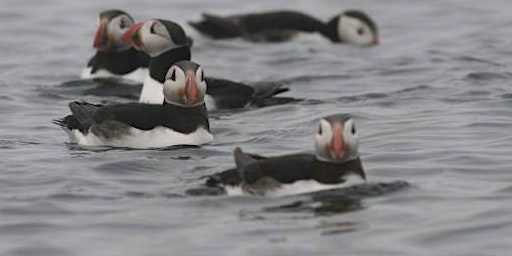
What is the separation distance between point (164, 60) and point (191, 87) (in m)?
2.62

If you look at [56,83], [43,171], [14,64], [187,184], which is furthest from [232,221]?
[14,64]

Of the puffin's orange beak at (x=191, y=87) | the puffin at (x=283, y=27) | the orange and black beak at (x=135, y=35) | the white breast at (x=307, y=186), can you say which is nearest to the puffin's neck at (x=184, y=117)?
the puffin's orange beak at (x=191, y=87)

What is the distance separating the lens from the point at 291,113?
16.7 metres

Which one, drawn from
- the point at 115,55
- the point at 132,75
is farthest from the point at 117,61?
the point at 132,75

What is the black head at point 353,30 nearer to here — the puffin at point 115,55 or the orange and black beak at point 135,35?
the puffin at point 115,55

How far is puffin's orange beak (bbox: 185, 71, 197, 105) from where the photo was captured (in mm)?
14070

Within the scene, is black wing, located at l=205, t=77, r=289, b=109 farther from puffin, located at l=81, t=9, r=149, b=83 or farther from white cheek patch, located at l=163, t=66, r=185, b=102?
white cheek patch, located at l=163, t=66, r=185, b=102

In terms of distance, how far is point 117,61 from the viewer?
18.8 metres

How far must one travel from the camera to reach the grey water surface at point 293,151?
35.4 feet

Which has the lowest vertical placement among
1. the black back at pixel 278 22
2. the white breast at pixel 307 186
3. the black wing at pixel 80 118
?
the black back at pixel 278 22

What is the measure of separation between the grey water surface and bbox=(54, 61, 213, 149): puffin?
13 centimetres

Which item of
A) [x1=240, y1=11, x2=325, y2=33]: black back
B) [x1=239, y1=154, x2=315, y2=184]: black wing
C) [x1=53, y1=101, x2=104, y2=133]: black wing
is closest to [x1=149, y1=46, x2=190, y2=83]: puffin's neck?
[x1=53, y1=101, x2=104, y2=133]: black wing

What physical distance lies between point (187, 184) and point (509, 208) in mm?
2418

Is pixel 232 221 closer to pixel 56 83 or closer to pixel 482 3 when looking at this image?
pixel 56 83
